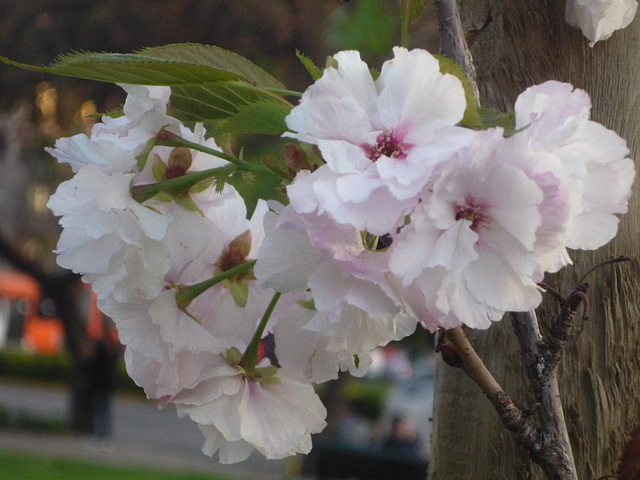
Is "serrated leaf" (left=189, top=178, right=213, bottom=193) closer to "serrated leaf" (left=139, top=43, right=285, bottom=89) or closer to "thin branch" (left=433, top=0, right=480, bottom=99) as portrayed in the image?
"serrated leaf" (left=139, top=43, right=285, bottom=89)

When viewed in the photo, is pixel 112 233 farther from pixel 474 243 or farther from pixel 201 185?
pixel 474 243

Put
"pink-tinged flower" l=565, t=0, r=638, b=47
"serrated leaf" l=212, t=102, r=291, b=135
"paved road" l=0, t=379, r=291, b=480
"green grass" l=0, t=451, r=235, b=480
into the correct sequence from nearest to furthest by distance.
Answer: "serrated leaf" l=212, t=102, r=291, b=135 < "pink-tinged flower" l=565, t=0, r=638, b=47 < "green grass" l=0, t=451, r=235, b=480 < "paved road" l=0, t=379, r=291, b=480

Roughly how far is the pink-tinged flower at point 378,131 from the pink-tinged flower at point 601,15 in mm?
525

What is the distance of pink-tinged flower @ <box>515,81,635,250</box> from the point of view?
69 cm

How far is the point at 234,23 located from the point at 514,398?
7.76 metres

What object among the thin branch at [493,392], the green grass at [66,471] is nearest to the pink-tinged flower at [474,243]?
the thin branch at [493,392]

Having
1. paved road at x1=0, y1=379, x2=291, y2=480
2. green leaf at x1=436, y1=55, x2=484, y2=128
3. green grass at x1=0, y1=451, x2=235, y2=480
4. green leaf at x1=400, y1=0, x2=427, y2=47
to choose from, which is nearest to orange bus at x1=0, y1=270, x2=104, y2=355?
paved road at x1=0, y1=379, x2=291, y2=480

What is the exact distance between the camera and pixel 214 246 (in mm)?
920

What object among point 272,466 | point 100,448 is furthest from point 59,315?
point 272,466

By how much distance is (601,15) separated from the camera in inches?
44.8

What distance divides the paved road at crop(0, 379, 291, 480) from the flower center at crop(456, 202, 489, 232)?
30.8 feet

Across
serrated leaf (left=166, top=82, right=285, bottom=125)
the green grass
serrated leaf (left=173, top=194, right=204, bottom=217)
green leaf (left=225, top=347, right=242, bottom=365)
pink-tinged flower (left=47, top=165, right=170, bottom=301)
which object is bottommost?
green leaf (left=225, top=347, right=242, bottom=365)

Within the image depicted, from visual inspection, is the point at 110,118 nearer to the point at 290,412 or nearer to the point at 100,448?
the point at 290,412

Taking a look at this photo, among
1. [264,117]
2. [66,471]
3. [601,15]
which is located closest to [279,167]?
[264,117]
